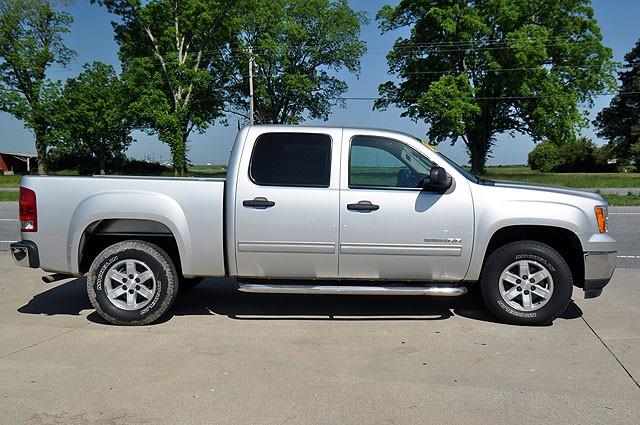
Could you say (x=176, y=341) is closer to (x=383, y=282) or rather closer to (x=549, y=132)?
(x=383, y=282)

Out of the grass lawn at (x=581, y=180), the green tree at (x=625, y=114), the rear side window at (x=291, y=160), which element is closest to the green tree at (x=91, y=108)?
the grass lawn at (x=581, y=180)

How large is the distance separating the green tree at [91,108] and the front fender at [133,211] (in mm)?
39391

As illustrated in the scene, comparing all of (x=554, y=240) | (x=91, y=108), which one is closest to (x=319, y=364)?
(x=554, y=240)

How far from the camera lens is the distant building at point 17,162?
61.0 meters

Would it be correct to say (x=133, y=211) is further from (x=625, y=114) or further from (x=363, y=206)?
(x=625, y=114)

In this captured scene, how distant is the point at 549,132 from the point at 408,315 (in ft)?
117

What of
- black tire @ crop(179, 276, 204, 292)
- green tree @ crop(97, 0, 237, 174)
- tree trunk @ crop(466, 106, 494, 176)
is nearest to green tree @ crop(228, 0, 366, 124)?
green tree @ crop(97, 0, 237, 174)

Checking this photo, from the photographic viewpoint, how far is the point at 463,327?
5.00m

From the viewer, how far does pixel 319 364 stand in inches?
161

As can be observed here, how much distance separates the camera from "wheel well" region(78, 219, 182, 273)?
16.7 ft

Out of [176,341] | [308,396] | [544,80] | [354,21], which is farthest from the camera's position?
[354,21]

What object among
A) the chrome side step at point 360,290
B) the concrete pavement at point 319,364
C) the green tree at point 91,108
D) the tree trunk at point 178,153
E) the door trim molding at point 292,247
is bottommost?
the concrete pavement at point 319,364

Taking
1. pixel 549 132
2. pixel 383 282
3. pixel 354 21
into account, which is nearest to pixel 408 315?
pixel 383 282

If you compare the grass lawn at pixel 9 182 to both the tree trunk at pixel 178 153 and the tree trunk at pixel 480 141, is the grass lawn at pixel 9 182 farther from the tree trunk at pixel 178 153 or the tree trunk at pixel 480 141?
the tree trunk at pixel 480 141
